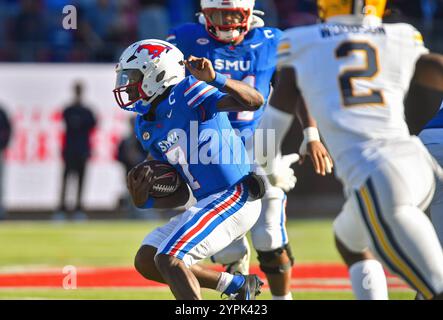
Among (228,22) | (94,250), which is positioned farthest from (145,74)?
(94,250)

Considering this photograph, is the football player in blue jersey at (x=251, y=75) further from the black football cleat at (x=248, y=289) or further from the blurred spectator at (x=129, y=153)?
the blurred spectator at (x=129, y=153)

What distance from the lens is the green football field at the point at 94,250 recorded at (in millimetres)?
7699

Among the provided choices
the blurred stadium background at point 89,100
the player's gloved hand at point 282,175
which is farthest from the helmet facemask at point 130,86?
the blurred stadium background at point 89,100

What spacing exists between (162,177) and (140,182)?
0.12 m

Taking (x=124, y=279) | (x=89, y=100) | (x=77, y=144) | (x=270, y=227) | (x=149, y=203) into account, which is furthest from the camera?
(x=89, y=100)

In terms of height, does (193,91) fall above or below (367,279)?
above

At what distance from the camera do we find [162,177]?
559 cm

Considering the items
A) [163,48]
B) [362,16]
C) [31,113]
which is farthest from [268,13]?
[362,16]

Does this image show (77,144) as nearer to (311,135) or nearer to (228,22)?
(228,22)

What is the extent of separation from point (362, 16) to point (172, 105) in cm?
131

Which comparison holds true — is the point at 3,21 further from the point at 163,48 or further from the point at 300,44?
the point at 300,44

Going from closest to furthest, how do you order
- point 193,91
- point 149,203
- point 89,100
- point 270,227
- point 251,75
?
point 193,91
point 149,203
point 270,227
point 251,75
point 89,100

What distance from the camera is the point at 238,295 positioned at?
5.67 metres
